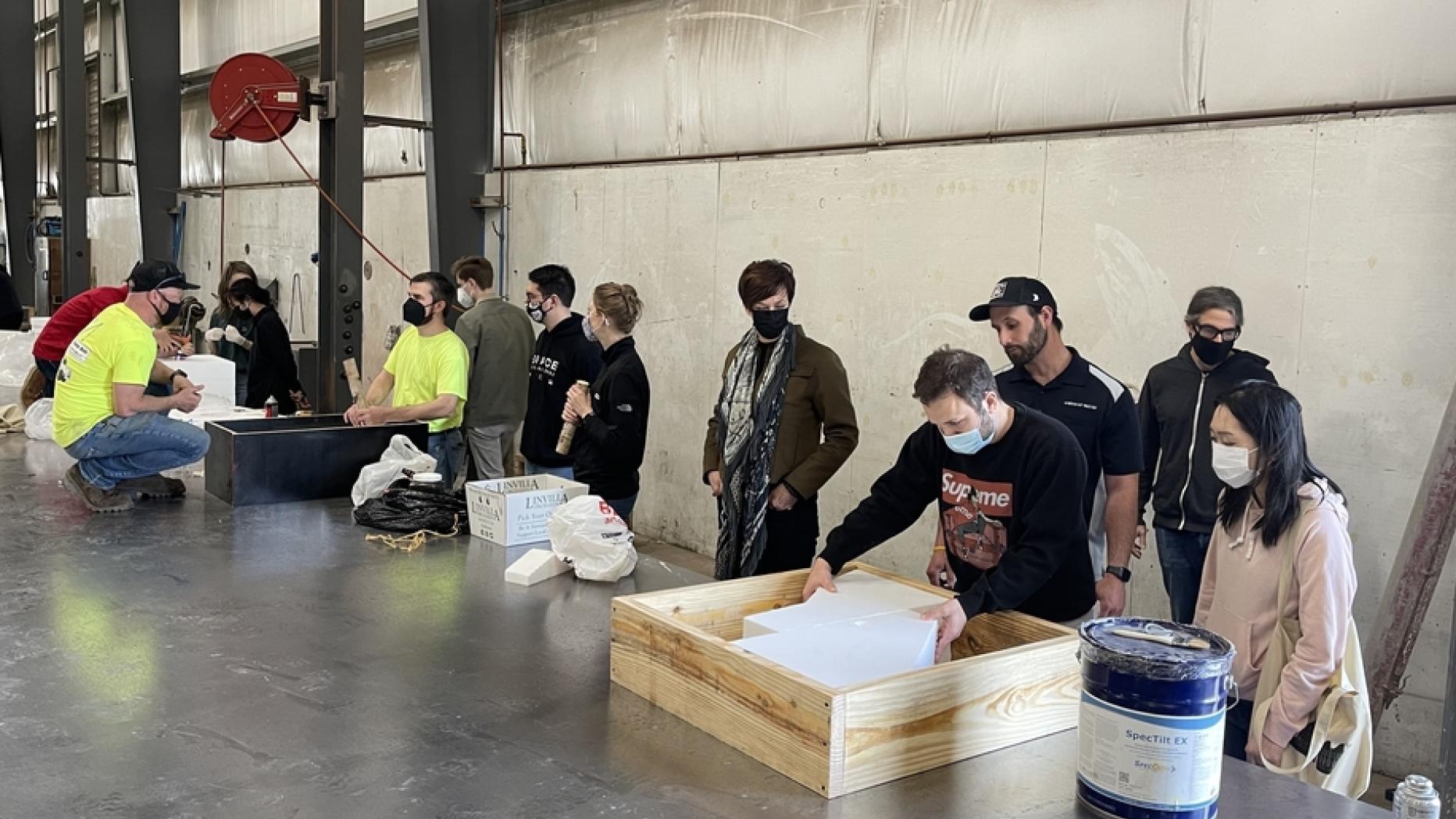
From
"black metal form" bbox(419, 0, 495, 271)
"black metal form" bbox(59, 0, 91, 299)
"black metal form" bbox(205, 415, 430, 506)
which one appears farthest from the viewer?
"black metal form" bbox(59, 0, 91, 299)

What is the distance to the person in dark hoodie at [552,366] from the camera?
14.5 ft

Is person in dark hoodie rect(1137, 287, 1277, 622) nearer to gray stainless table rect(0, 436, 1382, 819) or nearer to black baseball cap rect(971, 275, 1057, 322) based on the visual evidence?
black baseball cap rect(971, 275, 1057, 322)

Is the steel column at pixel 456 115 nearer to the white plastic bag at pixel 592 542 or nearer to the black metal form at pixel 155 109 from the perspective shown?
the black metal form at pixel 155 109

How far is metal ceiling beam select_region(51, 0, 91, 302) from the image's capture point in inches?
381

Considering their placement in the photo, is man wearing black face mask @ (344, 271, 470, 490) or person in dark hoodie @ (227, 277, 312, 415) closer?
man wearing black face mask @ (344, 271, 470, 490)

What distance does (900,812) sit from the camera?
67.1 inches

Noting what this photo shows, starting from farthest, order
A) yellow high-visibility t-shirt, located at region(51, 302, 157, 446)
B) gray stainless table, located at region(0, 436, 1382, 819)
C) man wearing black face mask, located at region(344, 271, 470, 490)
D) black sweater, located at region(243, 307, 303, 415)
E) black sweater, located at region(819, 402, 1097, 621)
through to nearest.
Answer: black sweater, located at region(243, 307, 303, 415) < man wearing black face mask, located at region(344, 271, 470, 490) < yellow high-visibility t-shirt, located at region(51, 302, 157, 446) < black sweater, located at region(819, 402, 1097, 621) < gray stainless table, located at region(0, 436, 1382, 819)

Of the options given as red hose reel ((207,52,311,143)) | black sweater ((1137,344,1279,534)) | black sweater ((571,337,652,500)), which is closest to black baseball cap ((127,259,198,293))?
black sweater ((571,337,652,500))

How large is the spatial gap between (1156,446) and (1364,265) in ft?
2.60

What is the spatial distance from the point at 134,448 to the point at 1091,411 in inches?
113

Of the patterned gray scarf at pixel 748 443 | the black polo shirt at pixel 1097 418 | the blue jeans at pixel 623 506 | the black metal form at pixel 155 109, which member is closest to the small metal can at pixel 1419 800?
the black polo shirt at pixel 1097 418

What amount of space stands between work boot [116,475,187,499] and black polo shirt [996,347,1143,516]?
8.93ft

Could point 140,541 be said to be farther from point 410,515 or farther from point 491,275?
point 491,275

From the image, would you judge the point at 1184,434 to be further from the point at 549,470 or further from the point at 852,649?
the point at 549,470
